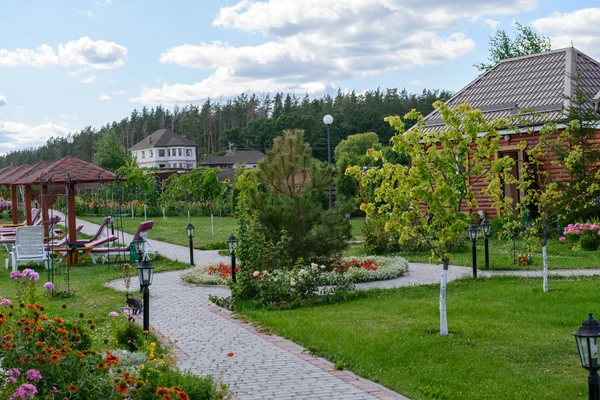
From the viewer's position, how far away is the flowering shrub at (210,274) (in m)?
14.0

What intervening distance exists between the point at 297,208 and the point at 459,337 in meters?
5.75

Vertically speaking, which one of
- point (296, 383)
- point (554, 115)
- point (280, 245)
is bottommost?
point (296, 383)

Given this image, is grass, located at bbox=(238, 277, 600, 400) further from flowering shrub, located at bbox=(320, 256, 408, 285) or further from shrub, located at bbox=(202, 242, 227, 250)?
shrub, located at bbox=(202, 242, 227, 250)

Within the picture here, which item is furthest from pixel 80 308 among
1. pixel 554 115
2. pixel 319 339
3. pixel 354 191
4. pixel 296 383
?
pixel 354 191

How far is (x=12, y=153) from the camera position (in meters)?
148

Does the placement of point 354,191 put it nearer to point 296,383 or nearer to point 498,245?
point 498,245

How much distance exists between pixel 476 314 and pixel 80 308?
615 cm

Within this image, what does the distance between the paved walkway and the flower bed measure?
0.52 m

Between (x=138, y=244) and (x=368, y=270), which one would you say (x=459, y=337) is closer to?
(x=368, y=270)

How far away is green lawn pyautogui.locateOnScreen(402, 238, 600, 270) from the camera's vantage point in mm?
15078

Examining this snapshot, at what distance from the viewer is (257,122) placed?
309 feet

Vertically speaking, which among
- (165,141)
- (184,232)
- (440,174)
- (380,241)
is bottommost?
(184,232)

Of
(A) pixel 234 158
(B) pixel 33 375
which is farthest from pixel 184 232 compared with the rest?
(A) pixel 234 158

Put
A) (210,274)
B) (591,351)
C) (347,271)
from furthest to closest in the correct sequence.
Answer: (210,274) < (347,271) < (591,351)
